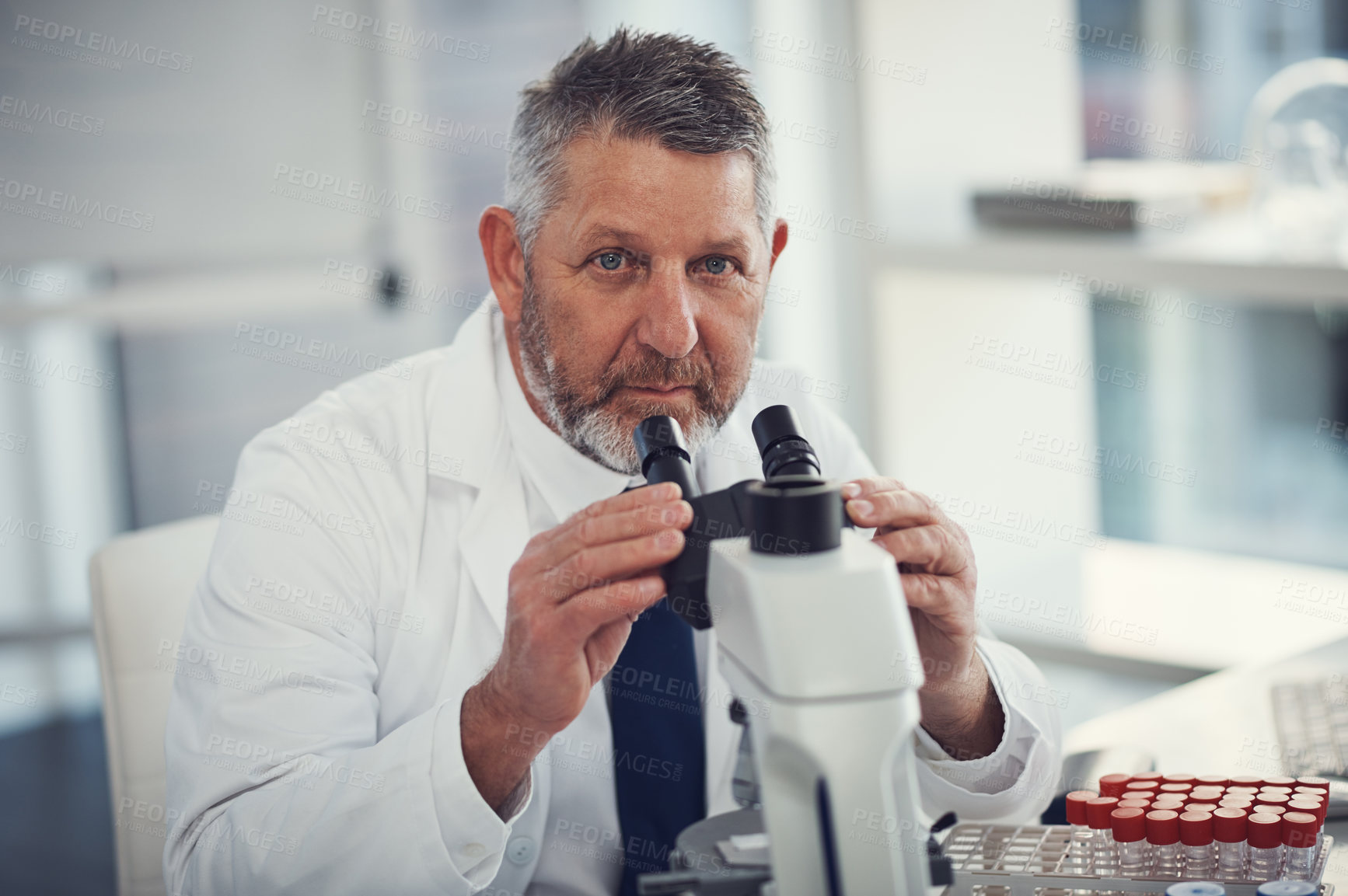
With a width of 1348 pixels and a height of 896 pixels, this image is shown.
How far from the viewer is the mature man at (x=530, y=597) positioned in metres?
1.18

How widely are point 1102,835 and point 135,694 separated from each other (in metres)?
1.05

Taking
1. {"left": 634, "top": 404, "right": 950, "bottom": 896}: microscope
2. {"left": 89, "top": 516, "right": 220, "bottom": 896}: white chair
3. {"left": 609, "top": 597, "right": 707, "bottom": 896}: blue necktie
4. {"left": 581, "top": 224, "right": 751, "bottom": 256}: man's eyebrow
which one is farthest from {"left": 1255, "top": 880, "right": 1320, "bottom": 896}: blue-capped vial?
{"left": 89, "top": 516, "right": 220, "bottom": 896}: white chair

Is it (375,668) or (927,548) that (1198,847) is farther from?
(375,668)

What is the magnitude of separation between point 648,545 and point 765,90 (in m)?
2.62

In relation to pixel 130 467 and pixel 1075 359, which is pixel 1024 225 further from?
pixel 130 467

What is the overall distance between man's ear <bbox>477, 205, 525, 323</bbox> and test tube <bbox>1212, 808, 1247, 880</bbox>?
93 cm

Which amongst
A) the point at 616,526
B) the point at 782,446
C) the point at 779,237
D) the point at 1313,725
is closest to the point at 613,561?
the point at 616,526

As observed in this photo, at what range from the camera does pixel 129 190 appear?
304 cm

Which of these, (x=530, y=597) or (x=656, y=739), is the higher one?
(x=530, y=597)

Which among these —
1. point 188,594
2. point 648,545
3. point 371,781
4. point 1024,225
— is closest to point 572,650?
point 648,545

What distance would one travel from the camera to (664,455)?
1.06 metres

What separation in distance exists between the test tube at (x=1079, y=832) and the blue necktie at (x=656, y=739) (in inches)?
18.2

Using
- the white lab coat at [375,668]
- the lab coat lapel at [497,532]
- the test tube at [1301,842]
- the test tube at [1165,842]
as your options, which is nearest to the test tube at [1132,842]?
the test tube at [1165,842]

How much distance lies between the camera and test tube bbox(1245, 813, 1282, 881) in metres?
1.08
